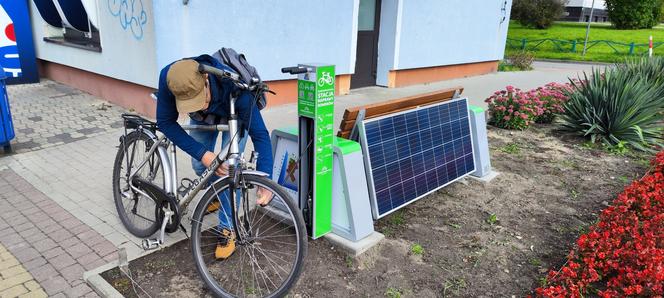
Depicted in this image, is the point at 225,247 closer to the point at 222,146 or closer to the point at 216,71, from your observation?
the point at 222,146

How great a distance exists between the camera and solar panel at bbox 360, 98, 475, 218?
3.59 m

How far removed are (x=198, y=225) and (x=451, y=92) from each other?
2.80 metres

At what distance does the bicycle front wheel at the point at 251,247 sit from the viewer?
2.65m

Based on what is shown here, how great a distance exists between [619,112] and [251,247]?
221 inches

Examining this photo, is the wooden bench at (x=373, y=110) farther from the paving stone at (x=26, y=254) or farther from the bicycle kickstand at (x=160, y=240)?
the paving stone at (x=26, y=254)

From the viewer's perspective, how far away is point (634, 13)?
3039cm

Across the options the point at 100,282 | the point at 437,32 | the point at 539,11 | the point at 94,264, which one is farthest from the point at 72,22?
the point at 539,11

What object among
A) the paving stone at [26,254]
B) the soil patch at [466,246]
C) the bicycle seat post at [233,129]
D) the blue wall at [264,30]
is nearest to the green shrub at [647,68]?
the soil patch at [466,246]

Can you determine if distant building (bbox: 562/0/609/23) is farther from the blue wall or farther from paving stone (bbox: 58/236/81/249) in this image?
paving stone (bbox: 58/236/81/249)

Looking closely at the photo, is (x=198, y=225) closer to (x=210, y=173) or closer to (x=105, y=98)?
(x=210, y=173)

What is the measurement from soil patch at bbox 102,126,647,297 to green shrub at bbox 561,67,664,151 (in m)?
1.00

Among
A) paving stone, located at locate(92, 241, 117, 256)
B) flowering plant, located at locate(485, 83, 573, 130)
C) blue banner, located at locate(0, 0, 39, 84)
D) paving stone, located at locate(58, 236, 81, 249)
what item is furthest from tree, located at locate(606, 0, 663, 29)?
paving stone, located at locate(58, 236, 81, 249)

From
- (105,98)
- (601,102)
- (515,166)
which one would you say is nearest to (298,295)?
(515,166)

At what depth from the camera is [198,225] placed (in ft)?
9.25
